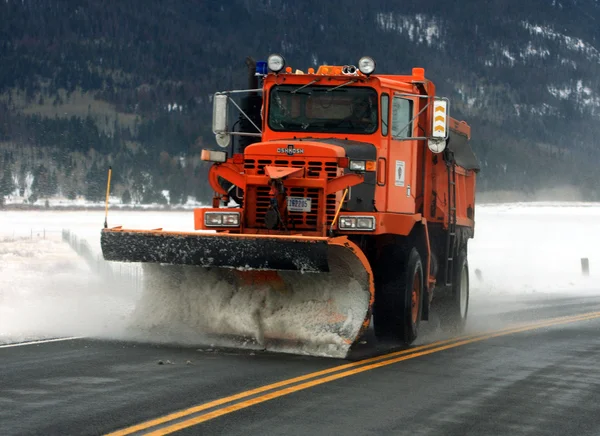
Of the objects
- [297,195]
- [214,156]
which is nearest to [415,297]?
[297,195]

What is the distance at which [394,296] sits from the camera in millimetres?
14086

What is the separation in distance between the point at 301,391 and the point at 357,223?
335cm

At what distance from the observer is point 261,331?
1309 centimetres

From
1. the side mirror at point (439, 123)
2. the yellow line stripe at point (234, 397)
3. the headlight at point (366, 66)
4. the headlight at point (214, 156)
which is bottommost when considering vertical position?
the yellow line stripe at point (234, 397)

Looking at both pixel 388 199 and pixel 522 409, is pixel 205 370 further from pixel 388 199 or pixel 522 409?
pixel 388 199

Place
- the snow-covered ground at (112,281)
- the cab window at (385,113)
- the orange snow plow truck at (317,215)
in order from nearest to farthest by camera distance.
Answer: the orange snow plow truck at (317,215), the cab window at (385,113), the snow-covered ground at (112,281)

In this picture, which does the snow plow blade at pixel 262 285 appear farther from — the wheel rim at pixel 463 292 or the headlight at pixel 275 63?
the wheel rim at pixel 463 292

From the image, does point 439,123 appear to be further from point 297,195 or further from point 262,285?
point 262,285

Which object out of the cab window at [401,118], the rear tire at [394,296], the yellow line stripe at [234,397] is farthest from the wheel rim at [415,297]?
the cab window at [401,118]

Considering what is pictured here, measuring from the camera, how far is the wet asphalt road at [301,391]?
8742 mm

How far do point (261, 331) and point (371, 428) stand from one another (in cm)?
450

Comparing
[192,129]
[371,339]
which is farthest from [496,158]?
[371,339]

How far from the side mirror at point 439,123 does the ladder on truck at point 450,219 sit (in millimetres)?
2664

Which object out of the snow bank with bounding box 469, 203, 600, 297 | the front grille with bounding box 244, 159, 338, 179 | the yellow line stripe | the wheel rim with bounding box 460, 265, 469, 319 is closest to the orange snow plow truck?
the front grille with bounding box 244, 159, 338, 179
